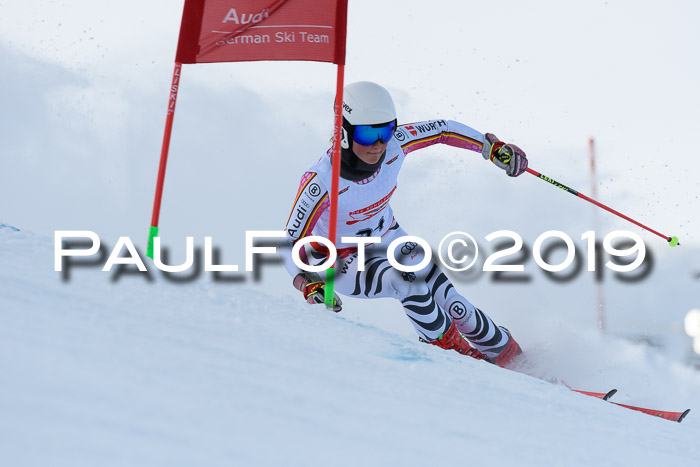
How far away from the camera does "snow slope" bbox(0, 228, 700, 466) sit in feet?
4.38

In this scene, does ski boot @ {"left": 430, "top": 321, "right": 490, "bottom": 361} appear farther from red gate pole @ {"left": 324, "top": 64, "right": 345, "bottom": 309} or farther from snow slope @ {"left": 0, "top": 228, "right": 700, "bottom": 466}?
snow slope @ {"left": 0, "top": 228, "right": 700, "bottom": 466}

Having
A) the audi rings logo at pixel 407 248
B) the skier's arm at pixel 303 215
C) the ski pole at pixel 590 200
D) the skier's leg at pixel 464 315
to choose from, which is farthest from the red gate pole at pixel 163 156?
the ski pole at pixel 590 200

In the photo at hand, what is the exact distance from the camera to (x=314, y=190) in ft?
13.1

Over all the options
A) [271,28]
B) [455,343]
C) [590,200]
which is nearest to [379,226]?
[455,343]

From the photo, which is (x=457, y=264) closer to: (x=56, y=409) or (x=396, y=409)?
(x=396, y=409)

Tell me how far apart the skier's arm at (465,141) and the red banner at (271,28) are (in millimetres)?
931

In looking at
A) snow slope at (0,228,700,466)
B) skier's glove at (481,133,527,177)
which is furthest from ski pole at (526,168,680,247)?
snow slope at (0,228,700,466)

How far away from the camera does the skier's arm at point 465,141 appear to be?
4.58m

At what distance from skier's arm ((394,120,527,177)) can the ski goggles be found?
21.5 inches

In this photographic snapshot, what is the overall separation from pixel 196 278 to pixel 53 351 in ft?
5.38

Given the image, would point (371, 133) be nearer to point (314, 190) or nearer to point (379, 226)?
point (314, 190)

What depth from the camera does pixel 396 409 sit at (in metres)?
1.92

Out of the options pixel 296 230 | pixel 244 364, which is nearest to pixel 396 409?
pixel 244 364

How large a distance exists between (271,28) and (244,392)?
261cm
